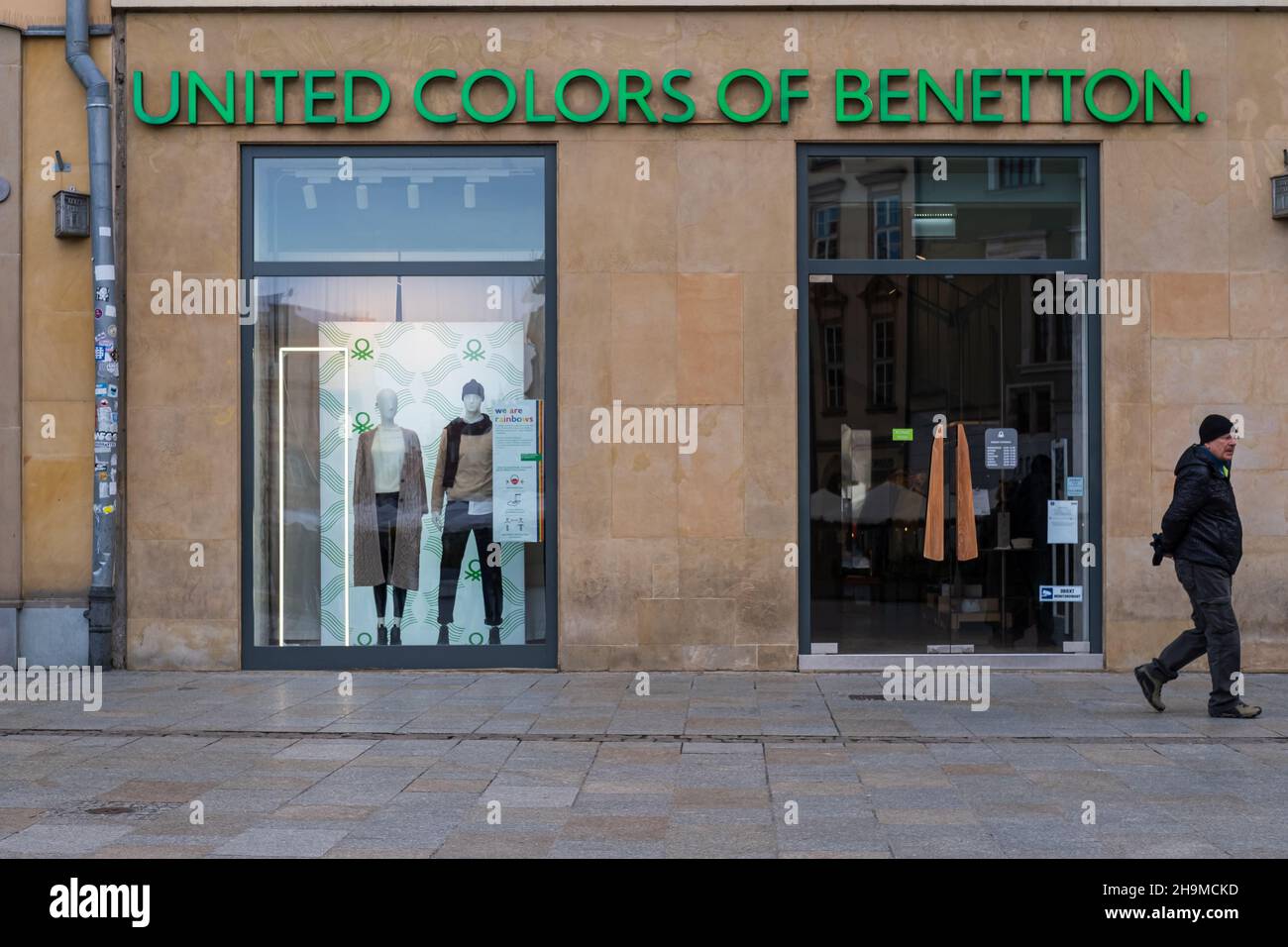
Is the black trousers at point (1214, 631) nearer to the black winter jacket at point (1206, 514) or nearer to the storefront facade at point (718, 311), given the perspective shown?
the black winter jacket at point (1206, 514)

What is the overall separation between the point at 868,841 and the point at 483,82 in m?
8.14

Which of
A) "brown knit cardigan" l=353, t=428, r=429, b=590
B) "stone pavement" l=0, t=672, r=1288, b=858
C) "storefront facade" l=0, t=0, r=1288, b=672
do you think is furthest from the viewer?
"brown knit cardigan" l=353, t=428, r=429, b=590

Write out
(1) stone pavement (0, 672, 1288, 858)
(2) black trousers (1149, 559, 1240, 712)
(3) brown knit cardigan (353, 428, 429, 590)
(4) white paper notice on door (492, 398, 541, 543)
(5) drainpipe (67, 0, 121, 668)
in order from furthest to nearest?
(3) brown knit cardigan (353, 428, 429, 590)
(4) white paper notice on door (492, 398, 541, 543)
(5) drainpipe (67, 0, 121, 668)
(2) black trousers (1149, 559, 1240, 712)
(1) stone pavement (0, 672, 1288, 858)

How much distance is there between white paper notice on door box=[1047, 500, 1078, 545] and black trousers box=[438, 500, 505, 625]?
4.62 metres

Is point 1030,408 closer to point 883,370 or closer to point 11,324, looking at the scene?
point 883,370

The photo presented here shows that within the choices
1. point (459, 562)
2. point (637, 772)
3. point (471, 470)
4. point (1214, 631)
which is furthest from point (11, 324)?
point (1214, 631)

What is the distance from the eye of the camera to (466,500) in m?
12.9

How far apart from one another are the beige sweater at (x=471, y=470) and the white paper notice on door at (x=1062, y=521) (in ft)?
15.4

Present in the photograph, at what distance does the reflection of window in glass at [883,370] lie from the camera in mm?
12648

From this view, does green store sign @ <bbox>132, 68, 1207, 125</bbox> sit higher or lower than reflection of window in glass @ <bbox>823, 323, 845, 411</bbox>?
higher

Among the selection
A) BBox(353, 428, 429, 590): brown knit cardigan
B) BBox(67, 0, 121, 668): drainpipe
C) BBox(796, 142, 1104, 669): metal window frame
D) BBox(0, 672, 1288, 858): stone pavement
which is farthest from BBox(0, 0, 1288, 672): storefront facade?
BBox(0, 672, 1288, 858): stone pavement

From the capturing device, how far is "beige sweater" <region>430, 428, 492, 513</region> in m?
12.8

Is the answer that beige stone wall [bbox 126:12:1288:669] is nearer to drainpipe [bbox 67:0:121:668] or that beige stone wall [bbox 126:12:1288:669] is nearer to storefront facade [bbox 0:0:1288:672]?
storefront facade [bbox 0:0:1288:672]

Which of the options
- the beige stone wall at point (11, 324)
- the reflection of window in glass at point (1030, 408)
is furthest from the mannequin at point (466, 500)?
the reflection of window in glass at point (1030, 408)
